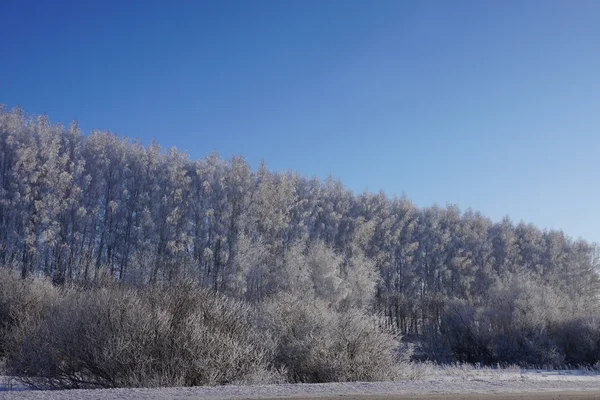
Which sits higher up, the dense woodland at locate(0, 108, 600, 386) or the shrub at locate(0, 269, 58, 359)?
the dense woodland at locate(0, 108, 600, 386)

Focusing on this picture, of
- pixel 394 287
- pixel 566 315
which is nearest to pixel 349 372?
pixel 566 315

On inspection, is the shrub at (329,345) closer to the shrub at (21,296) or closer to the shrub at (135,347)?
the shrub at (135,347)

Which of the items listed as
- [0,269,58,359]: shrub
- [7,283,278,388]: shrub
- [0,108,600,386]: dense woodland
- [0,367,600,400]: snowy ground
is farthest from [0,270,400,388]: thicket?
[0,108,600,386]: dense woodland

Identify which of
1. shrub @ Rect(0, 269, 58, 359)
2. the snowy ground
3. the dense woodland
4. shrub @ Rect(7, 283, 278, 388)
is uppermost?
the dense woodland

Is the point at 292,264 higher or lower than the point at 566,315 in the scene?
higher

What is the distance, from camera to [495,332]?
39500mm

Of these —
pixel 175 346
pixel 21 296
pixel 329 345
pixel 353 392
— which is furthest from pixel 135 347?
pixel 21 296

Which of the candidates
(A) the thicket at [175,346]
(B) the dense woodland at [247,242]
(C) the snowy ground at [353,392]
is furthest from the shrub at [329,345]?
(B) the dense woodland at [247,242]

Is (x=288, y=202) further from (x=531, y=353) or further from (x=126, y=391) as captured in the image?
(x=126, y=391)

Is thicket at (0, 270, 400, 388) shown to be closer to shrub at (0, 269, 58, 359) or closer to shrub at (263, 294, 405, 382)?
shrub at (263, 294, 405, 382)

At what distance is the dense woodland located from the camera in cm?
4019

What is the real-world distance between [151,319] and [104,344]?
1638 millimetres

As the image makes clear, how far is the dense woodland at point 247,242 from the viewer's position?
40188 mm

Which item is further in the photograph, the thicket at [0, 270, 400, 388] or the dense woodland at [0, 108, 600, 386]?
the dense woodland at [0, 108, 600, 386]
